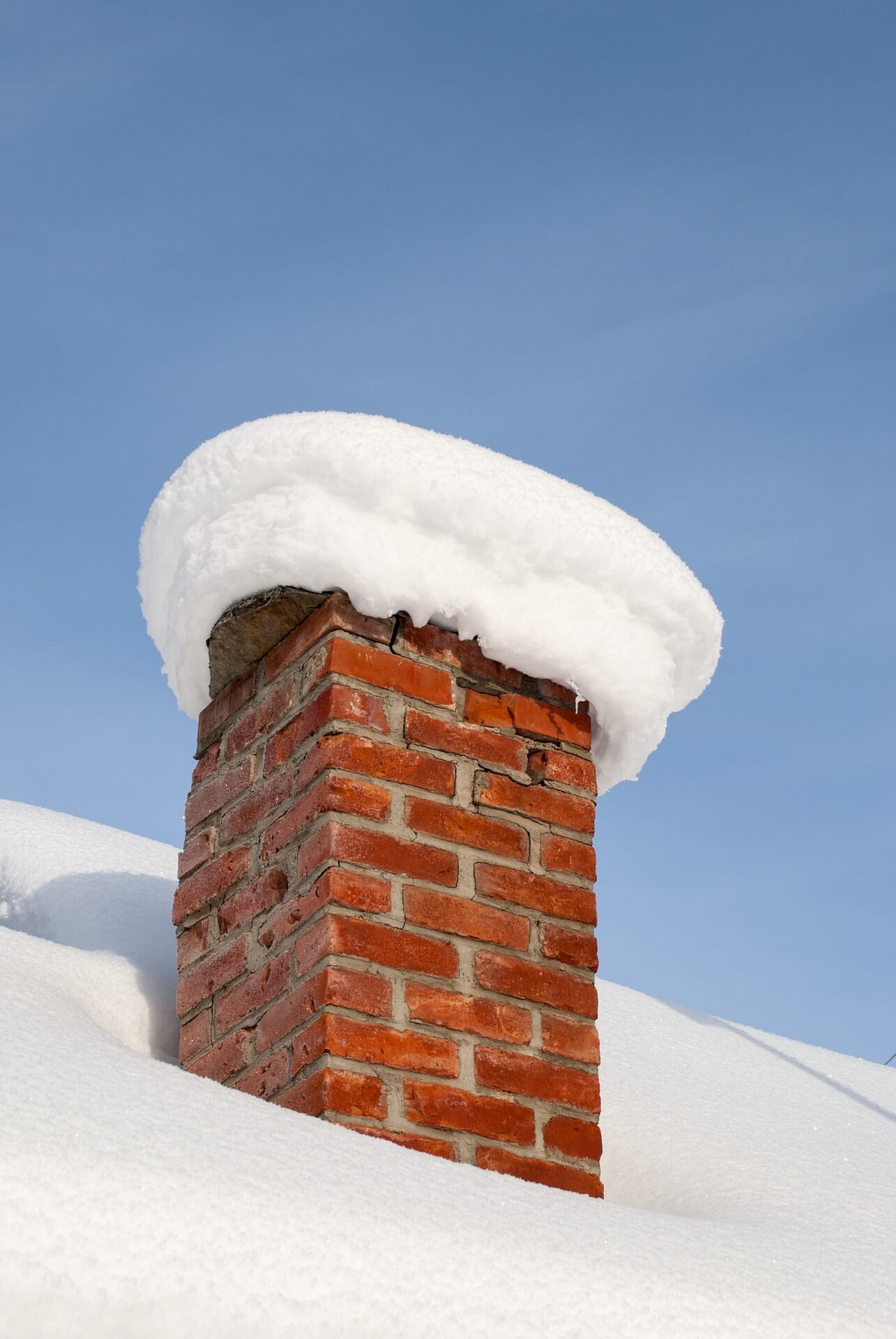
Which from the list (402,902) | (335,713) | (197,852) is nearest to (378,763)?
(335,713)

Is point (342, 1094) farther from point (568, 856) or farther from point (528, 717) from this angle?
point (528, 717)

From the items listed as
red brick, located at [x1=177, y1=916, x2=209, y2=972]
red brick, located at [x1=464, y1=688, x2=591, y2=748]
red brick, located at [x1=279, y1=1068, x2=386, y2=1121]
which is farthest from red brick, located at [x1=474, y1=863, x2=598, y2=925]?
red brick, located at [x1=177, y1=916, x2=209, y2=972]

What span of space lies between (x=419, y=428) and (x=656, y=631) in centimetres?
49

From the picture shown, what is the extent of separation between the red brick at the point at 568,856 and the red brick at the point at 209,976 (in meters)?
→ 0.45

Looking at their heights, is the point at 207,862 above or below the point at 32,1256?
above

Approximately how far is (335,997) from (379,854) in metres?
0.20

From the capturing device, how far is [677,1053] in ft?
9.90

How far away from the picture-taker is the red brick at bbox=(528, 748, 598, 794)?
2.15m

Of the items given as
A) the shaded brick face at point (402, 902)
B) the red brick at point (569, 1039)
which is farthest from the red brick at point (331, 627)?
the red brick at point (569, 1039)

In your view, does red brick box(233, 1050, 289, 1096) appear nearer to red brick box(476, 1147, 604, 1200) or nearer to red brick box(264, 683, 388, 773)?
red brick box(476, 1147, 604, 1200)

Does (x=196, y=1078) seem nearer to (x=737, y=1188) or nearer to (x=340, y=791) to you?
(x=340, y=791)

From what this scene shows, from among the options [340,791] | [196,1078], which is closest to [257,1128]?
[196,1078]

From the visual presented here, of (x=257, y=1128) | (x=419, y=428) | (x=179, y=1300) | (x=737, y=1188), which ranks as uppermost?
(x=419, y=428)

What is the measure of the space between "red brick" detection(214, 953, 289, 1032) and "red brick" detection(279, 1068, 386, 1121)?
156mm
